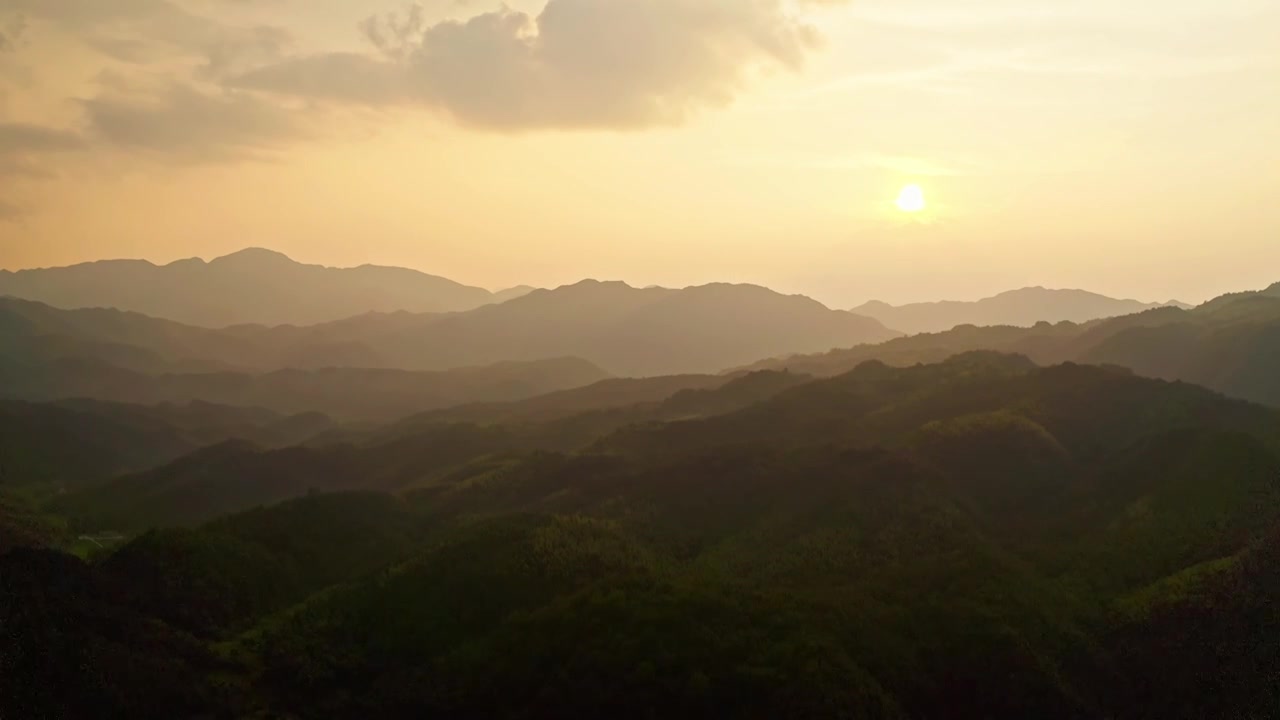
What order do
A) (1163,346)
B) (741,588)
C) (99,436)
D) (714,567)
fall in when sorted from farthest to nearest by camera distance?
(1163,346)
(99,436)
(714,567)
(741,588)

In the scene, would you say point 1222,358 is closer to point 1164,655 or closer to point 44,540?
point 1164,655

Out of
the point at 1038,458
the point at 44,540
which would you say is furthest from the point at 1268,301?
the point at 44,540

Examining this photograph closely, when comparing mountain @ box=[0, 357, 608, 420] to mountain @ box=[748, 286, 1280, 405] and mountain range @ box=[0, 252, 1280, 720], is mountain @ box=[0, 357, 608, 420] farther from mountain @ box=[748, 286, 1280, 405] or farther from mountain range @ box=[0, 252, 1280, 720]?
mountain range @ box=[0, 252, 1280, 720]

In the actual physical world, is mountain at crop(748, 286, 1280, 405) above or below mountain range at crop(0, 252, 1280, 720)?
above

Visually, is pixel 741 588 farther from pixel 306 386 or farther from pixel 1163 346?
pixel 306 386

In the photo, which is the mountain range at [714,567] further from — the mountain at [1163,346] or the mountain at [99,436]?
the mountain at [1163,346]

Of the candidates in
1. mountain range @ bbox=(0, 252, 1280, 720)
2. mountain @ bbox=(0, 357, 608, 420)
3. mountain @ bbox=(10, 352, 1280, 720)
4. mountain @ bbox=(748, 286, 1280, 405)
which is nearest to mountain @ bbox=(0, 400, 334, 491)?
mountain range @ bbox=(0, 252, 1280, 720)

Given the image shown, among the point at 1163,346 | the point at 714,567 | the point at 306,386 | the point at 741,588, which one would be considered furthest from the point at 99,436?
the point at 1163,346

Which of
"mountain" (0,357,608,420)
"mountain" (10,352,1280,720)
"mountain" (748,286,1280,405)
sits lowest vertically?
"mountain" (10,352,1280,720)
